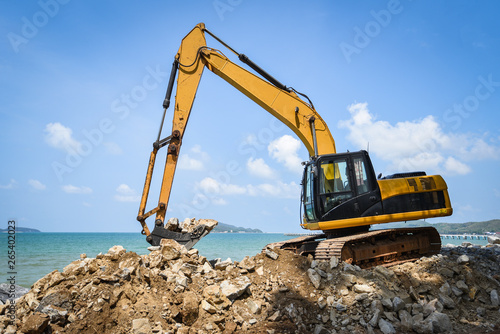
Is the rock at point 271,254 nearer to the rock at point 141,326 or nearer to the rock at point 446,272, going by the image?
the rock at point 141,326

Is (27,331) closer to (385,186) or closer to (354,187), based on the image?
(354,187)

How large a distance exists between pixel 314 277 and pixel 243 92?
464 centimetres

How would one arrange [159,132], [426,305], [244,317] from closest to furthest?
[244,317] → [426,305] → [159,132]

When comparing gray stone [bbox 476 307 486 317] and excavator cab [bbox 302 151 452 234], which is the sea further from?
gray stone [bbox 476 307 486 317]

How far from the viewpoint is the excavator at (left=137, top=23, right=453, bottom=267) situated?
7.39 m

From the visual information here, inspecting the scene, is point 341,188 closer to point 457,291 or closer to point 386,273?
point 386,273

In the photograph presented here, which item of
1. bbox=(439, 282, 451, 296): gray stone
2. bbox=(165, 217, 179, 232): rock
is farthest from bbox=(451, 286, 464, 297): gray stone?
bbox=(165, 217, 179, 232): rock

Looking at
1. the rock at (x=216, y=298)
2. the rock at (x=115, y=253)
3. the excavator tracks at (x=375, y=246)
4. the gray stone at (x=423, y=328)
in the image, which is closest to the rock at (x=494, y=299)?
the excavator tracks at (x=375, y=246)

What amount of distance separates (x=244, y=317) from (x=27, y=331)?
9.68 ft

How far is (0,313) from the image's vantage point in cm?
548

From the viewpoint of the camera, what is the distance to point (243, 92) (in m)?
8.48

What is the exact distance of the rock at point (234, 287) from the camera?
5.52 m

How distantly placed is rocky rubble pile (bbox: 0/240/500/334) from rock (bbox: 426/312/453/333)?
1 cm

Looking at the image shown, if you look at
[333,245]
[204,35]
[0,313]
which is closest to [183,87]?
[204,35]
